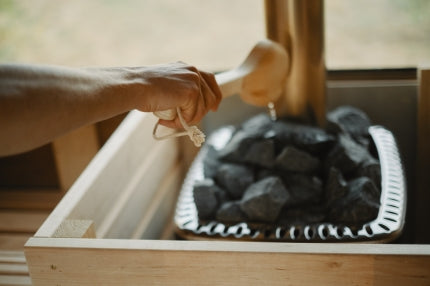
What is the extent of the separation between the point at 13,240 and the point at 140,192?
272 mm

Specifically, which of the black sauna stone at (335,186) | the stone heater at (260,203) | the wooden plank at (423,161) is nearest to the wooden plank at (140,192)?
the stone heater at (260,203)

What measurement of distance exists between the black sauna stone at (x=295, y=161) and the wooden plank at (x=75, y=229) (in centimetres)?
39

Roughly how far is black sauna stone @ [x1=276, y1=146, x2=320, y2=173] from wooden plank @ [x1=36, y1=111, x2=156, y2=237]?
0.89ft

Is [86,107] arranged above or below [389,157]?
above

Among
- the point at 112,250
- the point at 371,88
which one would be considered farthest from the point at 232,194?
the point at 371,88

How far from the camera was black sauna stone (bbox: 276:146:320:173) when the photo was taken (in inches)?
38.3

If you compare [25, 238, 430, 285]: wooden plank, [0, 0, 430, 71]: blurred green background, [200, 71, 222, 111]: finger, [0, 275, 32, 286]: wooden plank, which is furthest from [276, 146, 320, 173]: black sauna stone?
[0, 0, 430, 71]: blurred green background

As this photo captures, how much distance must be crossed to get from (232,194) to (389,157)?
1.02ft

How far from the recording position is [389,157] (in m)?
1.01

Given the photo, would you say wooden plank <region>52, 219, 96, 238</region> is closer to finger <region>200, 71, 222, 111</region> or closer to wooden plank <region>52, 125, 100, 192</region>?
finger <region>200, 71, 222, 111</region>

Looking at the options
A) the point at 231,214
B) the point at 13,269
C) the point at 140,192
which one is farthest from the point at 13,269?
the point at 231,214

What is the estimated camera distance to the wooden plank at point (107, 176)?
0.76 metres

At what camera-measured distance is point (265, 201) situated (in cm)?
88

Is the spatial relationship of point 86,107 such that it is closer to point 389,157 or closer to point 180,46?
point 389,157
